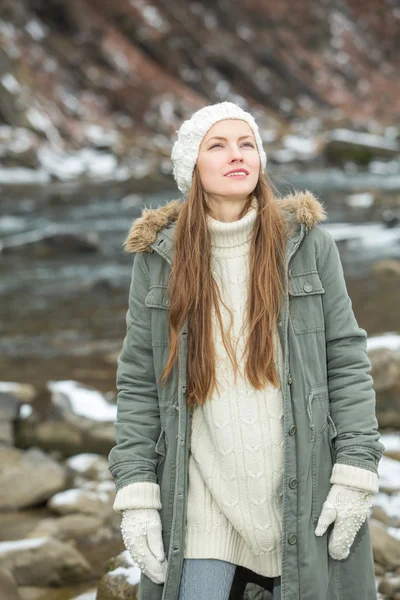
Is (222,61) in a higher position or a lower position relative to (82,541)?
higher

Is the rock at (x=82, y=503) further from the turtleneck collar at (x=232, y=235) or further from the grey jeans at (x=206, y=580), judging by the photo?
the turtleneck collar at (x=232, y=235)

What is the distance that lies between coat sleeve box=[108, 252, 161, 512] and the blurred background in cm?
65

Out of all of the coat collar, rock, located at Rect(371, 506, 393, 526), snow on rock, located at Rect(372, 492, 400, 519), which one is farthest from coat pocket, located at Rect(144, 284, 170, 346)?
snow on rock, located at Rect(372, 492, 400, 519)

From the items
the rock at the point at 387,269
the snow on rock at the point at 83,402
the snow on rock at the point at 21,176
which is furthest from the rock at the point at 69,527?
the snow on rock at the point at 21,176

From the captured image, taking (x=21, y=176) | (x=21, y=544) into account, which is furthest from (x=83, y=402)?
(x=21, y=176)

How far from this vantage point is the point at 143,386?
2758mm

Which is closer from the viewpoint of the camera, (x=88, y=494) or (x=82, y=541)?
(x=82, y=541)

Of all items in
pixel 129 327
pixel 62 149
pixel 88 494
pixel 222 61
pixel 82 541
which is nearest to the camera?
pixel 129 327

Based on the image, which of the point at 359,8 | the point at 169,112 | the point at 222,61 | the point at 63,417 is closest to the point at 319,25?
the point at 359,8

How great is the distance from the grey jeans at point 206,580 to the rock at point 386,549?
5.21 ft

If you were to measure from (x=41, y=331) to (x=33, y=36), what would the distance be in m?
33.1

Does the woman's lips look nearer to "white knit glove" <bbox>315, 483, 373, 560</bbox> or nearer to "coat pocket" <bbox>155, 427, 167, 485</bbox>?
"coat pocket" <bbox>155, 427, 167, 485</bbox>

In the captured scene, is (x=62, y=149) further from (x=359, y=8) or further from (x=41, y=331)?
(x=359, y=8)

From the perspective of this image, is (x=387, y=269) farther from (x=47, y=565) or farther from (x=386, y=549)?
(x=47, y=565)
